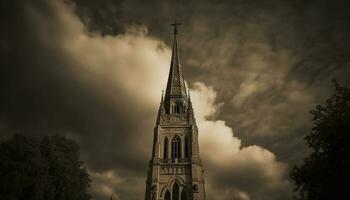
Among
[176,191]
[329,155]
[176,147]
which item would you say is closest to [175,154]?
[176,147]

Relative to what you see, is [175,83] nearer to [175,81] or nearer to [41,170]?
[175,81]

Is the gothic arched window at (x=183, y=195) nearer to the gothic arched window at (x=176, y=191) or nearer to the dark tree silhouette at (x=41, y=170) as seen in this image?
the gothic arched window at (x=176, y=191)

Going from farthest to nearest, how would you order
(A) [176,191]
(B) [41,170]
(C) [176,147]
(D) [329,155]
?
(C) [176,147] → (A) [176,191] → (B) [41,170] → (D) [329,155]

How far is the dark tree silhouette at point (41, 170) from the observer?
72.8 ft

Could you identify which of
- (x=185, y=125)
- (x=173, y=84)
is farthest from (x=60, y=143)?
(x=173, y=84)

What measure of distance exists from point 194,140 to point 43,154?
89.8 feet

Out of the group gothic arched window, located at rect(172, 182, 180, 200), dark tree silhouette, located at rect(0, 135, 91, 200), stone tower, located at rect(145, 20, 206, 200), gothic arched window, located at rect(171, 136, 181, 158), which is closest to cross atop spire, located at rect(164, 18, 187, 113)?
stone tower, located at rect(145, 20, 206, 200)

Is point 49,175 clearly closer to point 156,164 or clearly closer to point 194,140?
point 156,164

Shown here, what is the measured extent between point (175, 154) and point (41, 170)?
27702 millimetres

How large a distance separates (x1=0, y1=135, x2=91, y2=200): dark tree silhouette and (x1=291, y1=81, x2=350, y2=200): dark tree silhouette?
1644cm

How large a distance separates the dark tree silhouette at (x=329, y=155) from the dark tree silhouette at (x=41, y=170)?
1644 centimetres

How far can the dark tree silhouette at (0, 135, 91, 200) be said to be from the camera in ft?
72.8

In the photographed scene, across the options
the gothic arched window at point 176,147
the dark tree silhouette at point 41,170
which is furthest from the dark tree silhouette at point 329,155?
the gothic arched window at point 176,147

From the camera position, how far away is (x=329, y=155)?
17.0 metres
